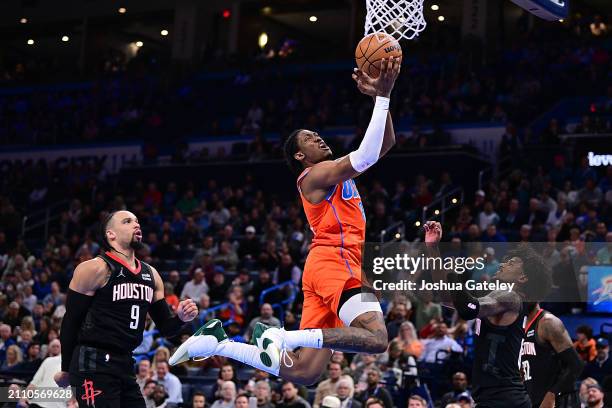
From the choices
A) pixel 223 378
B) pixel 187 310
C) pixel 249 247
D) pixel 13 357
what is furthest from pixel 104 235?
pixel 249 247

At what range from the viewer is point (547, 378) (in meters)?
7.86

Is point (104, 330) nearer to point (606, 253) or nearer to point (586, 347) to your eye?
point (586, 347)

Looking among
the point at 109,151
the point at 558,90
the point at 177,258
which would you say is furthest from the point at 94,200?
the point at 558,90

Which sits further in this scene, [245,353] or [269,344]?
[245,353]

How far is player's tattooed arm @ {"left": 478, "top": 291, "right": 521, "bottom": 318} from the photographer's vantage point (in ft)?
23.4

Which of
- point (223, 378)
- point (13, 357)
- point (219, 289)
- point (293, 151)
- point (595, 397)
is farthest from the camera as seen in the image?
point (219, 289)

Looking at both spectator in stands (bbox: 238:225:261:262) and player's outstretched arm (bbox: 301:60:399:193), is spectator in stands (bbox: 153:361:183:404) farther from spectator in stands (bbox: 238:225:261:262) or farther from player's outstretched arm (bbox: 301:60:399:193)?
player's outstretched arm (bbox: 301:60:399:193)

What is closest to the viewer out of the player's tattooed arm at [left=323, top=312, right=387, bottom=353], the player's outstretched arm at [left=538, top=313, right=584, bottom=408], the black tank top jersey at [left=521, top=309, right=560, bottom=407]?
the player's tattooed arm at [left=323, top=312, right=387, bottom=353]

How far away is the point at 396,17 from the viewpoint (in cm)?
813

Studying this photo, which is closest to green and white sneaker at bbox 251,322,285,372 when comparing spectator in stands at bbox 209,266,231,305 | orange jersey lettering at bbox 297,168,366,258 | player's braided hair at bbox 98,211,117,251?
orange jersey lettering at bbox 297,168,366,258

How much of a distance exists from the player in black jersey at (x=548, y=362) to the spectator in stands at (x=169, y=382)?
23.9 feet

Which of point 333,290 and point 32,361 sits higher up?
point 333,290

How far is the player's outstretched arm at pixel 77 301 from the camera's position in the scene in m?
6.91

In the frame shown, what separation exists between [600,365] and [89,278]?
753 centimetres
